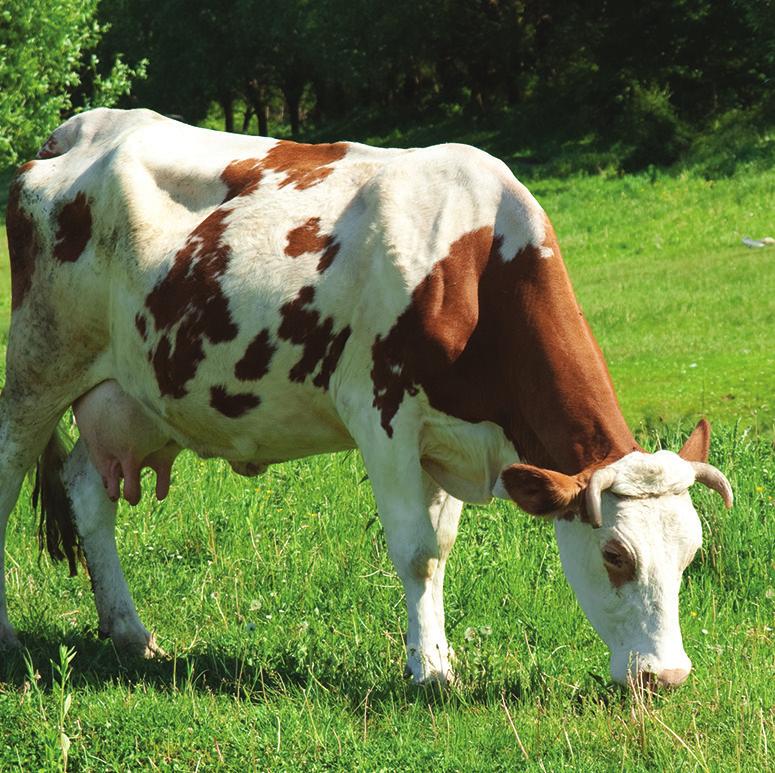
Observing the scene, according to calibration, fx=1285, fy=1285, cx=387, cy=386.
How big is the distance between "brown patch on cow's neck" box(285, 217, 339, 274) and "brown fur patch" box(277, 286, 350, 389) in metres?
0.16

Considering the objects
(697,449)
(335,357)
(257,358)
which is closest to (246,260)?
(257,358)

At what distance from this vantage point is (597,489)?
4.79 m

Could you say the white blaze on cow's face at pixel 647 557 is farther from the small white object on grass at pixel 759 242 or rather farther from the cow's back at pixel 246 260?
the small white object on grass at pixel 759 242

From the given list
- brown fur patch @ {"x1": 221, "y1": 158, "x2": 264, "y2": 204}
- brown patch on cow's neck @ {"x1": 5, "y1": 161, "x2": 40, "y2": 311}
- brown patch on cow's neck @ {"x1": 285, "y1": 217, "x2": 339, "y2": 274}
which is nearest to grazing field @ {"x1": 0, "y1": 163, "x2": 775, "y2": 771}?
brown patch on cow's neck @ {"x1": 5, "y1": 161, "x2": 40, "y2": 311}

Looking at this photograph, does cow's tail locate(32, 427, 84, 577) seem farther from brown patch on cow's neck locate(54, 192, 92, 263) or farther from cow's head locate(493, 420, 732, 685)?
cow's head locate(493, 420, 732, 685)

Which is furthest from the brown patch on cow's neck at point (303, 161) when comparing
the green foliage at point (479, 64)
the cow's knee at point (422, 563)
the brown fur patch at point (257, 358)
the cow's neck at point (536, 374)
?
the green foliage at point (479, 64)

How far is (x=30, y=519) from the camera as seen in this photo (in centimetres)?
822

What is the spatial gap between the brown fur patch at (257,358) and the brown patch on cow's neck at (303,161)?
2.56ft

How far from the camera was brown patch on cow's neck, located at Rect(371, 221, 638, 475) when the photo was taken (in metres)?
5.15

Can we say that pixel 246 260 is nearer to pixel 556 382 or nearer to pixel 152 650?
pixel 556 382

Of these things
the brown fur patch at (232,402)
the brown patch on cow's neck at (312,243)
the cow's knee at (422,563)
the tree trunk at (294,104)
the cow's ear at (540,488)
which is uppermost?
the brown patch on cow's neck at (312,243)

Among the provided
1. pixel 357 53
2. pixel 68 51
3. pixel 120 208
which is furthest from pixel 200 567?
pixel 357 53

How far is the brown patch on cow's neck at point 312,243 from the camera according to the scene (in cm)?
582

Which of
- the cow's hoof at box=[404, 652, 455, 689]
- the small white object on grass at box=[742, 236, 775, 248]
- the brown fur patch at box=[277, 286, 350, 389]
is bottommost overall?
the small white object on grass at box=[742, 236, 775, 248]
